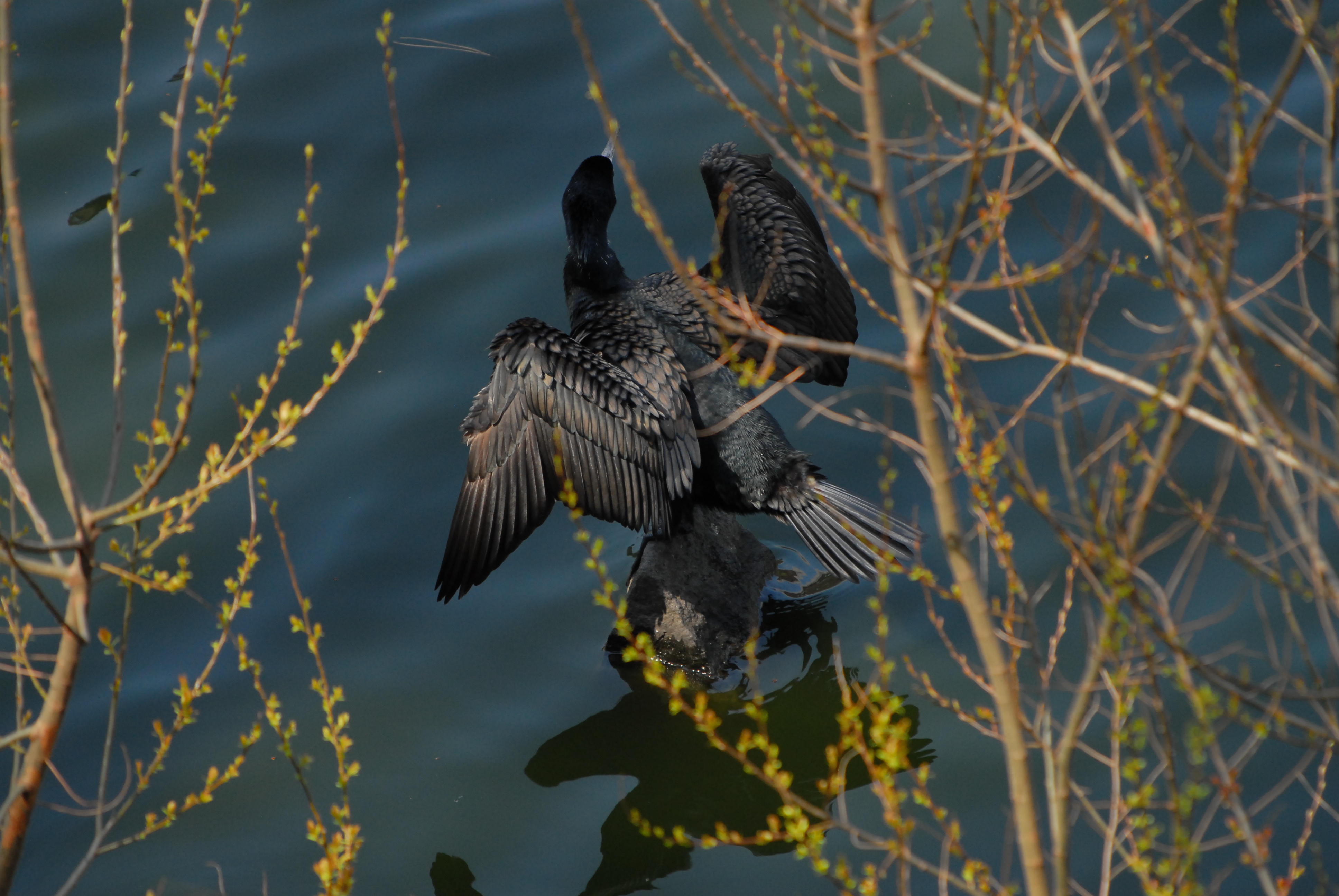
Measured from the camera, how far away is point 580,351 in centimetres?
529

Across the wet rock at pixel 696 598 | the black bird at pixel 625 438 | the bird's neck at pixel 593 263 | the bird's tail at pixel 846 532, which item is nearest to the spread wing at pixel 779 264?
the black bird at pixel 625 438

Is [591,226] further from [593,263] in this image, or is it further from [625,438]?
[625,438]

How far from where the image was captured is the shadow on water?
4.96m

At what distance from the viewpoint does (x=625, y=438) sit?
17.3ft

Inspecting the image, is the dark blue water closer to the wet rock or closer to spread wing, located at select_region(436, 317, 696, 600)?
the wet rock

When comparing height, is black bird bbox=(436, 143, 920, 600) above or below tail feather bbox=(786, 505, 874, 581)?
above

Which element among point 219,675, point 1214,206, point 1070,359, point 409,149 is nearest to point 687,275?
point 1070,359

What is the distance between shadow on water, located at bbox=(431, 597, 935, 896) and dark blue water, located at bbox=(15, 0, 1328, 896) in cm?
2

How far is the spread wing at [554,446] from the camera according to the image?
5227mm

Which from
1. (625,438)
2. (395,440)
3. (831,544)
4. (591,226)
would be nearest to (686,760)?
(831,544)

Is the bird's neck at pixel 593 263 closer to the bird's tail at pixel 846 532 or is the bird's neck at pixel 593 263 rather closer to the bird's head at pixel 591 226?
the bird's head at pixel 591 226

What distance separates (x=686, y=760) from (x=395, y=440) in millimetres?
2611

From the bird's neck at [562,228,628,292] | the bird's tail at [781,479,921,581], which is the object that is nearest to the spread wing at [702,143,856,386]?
the bird's neck at [562,228,628,292]

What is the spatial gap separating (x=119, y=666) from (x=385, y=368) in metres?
4.30
